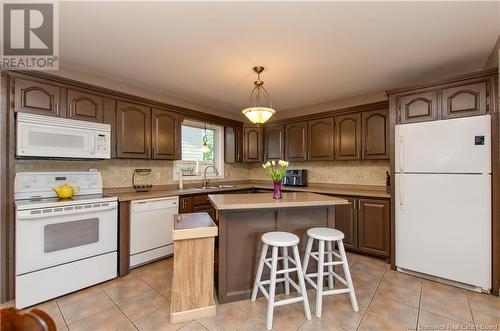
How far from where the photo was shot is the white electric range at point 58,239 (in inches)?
78.6

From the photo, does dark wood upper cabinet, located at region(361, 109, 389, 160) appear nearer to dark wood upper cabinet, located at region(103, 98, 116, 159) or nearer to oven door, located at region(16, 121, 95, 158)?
dark wood upper cabinet, located at region(103, 98, 116, 159)

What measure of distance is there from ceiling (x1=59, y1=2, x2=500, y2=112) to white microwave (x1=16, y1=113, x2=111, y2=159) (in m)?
0.73

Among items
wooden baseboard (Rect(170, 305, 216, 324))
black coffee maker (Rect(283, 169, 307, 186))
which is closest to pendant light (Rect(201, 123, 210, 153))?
black coffee maker (Rect(283, 169, 307, 186))

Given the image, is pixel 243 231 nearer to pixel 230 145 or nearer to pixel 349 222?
pixel 349 222

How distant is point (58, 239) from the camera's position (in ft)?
7.09

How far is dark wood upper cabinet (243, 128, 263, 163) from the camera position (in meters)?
4.82

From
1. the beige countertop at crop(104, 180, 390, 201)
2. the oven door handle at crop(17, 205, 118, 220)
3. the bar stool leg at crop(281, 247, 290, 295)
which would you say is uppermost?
the beige countertop at crop(104, 180, 390, 201)

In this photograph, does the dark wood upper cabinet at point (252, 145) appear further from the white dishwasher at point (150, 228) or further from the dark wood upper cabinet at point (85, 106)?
the dark wood upper cabinet at point (85, 106)

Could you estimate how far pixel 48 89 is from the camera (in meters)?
2.37

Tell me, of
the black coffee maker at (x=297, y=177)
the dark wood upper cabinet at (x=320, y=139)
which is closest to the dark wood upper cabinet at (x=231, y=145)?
the black coffee maker at (x=297, y=177)

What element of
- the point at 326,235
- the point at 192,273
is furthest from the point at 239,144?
the point at 192,273

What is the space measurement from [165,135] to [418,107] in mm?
3326

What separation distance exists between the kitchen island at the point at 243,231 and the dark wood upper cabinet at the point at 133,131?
1593mm

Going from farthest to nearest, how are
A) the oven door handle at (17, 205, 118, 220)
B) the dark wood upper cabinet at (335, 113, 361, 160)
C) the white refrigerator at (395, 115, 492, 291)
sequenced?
the dark wood upper cabinet at (335, 113, 361, 160) < the white refrigerator at (395, 115, 492, 291) < the oven door handle at (17, 205, 118, 220)
